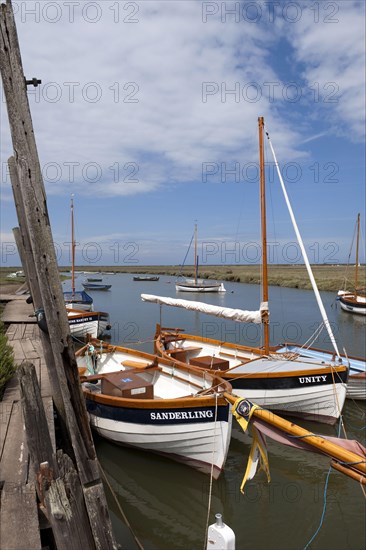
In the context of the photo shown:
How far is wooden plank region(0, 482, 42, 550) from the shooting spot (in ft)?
11.8

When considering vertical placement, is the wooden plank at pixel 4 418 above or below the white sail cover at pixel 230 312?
below

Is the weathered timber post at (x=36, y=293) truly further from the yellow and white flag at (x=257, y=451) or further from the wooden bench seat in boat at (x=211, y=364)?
the wooden bench seat in boat at (x=211, y=364)

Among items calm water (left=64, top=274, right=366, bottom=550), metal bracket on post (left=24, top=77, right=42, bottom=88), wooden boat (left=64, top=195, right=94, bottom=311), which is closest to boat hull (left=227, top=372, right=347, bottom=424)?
calm water (left=64, top=274, right=366, bottom=550)

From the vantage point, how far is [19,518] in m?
3.86

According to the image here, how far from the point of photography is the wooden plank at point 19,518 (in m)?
3.59

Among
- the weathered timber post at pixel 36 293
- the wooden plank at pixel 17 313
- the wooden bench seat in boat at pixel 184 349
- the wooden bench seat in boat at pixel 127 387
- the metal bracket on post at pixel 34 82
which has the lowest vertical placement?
the wooden bench seat in boat at pixel 184 349

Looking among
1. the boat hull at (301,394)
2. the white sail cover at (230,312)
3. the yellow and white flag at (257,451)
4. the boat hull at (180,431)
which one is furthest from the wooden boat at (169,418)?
the white sail cover at (230,312)

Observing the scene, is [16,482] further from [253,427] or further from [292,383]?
[292,383]

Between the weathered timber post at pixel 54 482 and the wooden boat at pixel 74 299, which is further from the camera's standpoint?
the wooden boat at pixel 74 299

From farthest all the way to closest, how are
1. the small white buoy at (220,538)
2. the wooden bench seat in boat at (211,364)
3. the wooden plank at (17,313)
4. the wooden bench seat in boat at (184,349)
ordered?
the wooden plank at (17,313) < the wooden bench seat in boat at (184,349) < the wooden bench seat in boat at (211,364) < the small white buoy at (220,538)

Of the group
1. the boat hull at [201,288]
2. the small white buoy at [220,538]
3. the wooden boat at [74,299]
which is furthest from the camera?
the boat hull at [201,288]

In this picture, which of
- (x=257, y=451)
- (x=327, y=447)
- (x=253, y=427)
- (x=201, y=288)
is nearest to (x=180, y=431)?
(x=257, y=451)

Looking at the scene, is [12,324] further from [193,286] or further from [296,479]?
[193,286]

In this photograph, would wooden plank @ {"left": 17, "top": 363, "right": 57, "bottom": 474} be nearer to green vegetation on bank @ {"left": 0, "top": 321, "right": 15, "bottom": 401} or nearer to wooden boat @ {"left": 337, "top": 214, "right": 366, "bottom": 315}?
green vegetation on bank @ {"left": 0, "top": 321, "right": 15, "bottom": 401}
